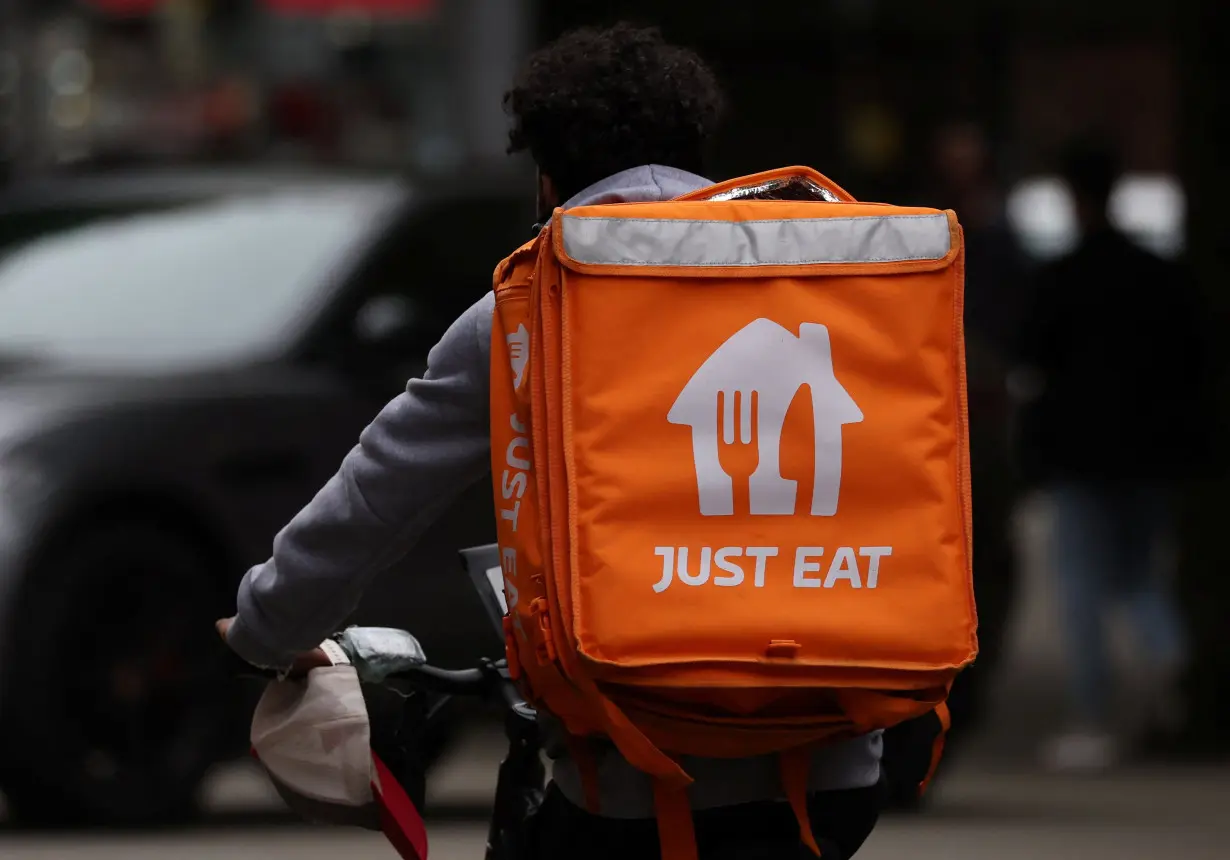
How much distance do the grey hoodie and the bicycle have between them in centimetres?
13

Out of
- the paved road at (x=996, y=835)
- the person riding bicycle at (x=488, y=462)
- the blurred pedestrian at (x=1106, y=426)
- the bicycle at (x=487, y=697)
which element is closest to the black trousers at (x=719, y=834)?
the person riding bicycle at (x=488, y=462)

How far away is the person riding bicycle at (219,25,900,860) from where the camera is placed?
9.18ft

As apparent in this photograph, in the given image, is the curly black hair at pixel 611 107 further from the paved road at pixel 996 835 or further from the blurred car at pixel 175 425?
the blurred car at pixel 175 425

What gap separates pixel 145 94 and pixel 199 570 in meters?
13.1

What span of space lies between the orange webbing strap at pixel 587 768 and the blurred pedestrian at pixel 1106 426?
6658 mm

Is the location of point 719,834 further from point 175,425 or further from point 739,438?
point 175,425

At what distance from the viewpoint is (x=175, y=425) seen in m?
7.05

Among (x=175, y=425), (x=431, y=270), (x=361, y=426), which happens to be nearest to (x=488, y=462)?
(x=175, y=425)

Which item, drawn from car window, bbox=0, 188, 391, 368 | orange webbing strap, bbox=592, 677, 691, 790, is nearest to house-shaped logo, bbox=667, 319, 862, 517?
orange webbing strap, bbox=592, 677, 691, 790

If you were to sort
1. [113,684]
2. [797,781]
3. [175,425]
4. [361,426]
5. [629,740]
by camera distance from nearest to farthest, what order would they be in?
[629,740] < [797,781] < [113,684] < [175,425] < [361,426]

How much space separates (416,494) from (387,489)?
0.10 ft

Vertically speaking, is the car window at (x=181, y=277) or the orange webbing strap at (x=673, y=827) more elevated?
the orange webbing strap at (x=673, y=827)

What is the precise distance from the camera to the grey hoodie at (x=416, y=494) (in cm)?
285

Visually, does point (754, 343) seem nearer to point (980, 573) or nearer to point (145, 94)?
point (980, 573)
